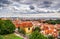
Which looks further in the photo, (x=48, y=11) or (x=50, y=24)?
(x=50, y=24)

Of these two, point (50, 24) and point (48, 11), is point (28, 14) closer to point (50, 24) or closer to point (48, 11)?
point (48, 11)

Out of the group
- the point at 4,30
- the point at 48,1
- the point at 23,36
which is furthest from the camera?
the point at 48,1

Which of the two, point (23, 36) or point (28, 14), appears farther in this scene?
point (28, 14)

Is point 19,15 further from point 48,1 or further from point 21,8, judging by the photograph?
point 48,1

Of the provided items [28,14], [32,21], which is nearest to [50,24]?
[32,21]

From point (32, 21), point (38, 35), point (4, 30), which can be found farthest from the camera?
point (32, 21)

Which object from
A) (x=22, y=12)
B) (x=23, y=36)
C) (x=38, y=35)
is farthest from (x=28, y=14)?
(x=38, y=35)

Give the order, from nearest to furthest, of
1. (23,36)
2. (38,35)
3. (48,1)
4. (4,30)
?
(38,35)
(23,36)
(4,30)
(48,1)

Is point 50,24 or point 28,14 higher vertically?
point 28,14

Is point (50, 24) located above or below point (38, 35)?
below
